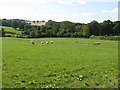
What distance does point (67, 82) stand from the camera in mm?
11961

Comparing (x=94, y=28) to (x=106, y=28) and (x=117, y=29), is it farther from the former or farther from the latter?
(x=117, y=29)

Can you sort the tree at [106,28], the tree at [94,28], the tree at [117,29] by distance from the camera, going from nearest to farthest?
the tree at [117,29]
the tree at [94,28]
the tree at [106,28]

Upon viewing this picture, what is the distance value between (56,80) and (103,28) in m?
132

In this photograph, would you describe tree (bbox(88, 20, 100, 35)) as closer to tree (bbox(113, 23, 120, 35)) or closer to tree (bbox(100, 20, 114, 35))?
tree (bbox(100, 20, 114, 35))

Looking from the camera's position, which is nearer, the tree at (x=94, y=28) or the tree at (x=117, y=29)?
the tree at (x=117, y=29)

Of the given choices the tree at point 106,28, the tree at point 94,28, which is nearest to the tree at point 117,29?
the tree at point 106,28

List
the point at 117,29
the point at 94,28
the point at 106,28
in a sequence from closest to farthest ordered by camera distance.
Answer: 1. the point at 117,29
2. the point at 94,28
3. the point at 106,28

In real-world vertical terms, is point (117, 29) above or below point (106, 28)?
below

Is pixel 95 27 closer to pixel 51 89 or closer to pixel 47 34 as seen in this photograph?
pixel 47 34

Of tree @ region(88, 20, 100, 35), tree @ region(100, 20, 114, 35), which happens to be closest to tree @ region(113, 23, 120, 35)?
tree @ region(100, 20, 114, 35)

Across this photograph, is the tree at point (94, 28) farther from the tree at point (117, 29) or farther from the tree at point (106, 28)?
the tree at point (117, 29)

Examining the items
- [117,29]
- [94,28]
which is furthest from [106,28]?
[94,28]

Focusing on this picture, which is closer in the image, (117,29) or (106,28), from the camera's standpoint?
(117,29)

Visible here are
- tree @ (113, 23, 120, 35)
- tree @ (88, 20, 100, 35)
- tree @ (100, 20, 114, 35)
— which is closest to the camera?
tree @ (113, 23, 120, 35)
